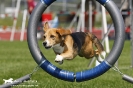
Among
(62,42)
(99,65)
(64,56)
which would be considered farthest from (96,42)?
(99,65)

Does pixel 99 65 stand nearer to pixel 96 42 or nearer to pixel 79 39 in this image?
pixel 79 39

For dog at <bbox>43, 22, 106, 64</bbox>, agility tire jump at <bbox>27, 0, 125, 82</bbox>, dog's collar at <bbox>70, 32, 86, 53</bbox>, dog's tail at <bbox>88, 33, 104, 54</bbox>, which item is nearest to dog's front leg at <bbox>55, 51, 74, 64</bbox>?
dog at <bbox>43, 22, 106, 64</bbox>

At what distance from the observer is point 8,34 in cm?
2941

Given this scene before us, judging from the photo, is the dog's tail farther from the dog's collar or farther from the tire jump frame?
the tire jump frame

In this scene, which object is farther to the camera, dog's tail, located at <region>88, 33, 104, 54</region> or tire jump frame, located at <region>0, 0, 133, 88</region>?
dog's tail, located at <region>88, 33, 104, 54</region>

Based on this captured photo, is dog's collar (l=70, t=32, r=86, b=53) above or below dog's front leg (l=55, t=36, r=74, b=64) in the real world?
above

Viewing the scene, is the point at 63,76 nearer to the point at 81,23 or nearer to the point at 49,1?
the point at 49,1

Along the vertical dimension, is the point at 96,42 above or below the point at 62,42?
above

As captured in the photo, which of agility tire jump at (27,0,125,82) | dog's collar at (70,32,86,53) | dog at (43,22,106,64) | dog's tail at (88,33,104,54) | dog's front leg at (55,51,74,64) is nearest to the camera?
agility tire jump at (27,0,125,82)

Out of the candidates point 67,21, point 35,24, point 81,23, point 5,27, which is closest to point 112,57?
point 35,24

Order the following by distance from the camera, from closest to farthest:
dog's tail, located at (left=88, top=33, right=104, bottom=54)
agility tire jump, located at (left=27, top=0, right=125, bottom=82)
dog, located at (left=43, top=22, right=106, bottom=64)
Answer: agility tire jump, located at (left=27, top=0, right=125, bottom=82)
dog, located at (left=43, top=22, right=106, bottom=64)
dog's tail, located at (left=88, top=33, right=104, bottom=54)

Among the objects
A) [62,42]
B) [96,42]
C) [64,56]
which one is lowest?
[64,56]

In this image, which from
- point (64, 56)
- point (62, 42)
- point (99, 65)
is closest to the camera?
point (99, 65)

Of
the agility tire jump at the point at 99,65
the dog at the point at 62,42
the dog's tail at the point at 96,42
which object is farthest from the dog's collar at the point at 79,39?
the agility tire jump at the point at 99,65
